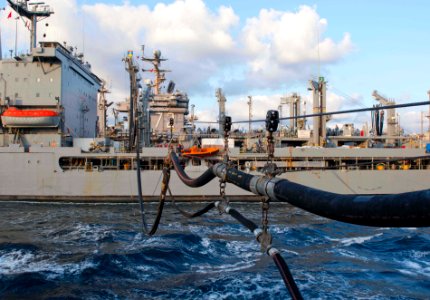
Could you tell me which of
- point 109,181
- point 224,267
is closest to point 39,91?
point 109,181

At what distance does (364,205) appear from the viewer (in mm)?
2018

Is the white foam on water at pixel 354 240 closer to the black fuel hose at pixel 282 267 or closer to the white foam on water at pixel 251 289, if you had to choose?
the white foam on water at pixel 251 289

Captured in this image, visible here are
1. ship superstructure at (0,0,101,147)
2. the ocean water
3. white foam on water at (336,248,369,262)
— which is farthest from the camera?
ship superstructure at (0,0,101,147)

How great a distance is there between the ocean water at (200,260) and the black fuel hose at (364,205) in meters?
4.51

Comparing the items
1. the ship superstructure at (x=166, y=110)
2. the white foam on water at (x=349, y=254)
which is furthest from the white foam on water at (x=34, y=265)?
the ship superstructure at (x=166, y=110)

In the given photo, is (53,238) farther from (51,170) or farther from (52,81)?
(52,81)

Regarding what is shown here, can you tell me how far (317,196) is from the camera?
94.1 inches

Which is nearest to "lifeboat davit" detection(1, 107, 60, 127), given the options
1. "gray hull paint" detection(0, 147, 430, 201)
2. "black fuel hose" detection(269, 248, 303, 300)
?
"gray hull paint" detection(0, 147, 430, 201)

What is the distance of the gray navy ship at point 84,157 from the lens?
19656mm

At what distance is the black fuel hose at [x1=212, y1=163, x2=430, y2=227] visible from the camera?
1758 mm

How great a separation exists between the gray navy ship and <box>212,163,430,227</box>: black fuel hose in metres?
15.6

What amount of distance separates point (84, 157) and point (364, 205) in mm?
20173

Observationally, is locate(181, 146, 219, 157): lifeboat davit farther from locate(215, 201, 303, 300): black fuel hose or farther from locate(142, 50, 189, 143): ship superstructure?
locate(215, 201, 303, 300): black fuel hose

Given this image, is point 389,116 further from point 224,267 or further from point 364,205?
point 364,205
